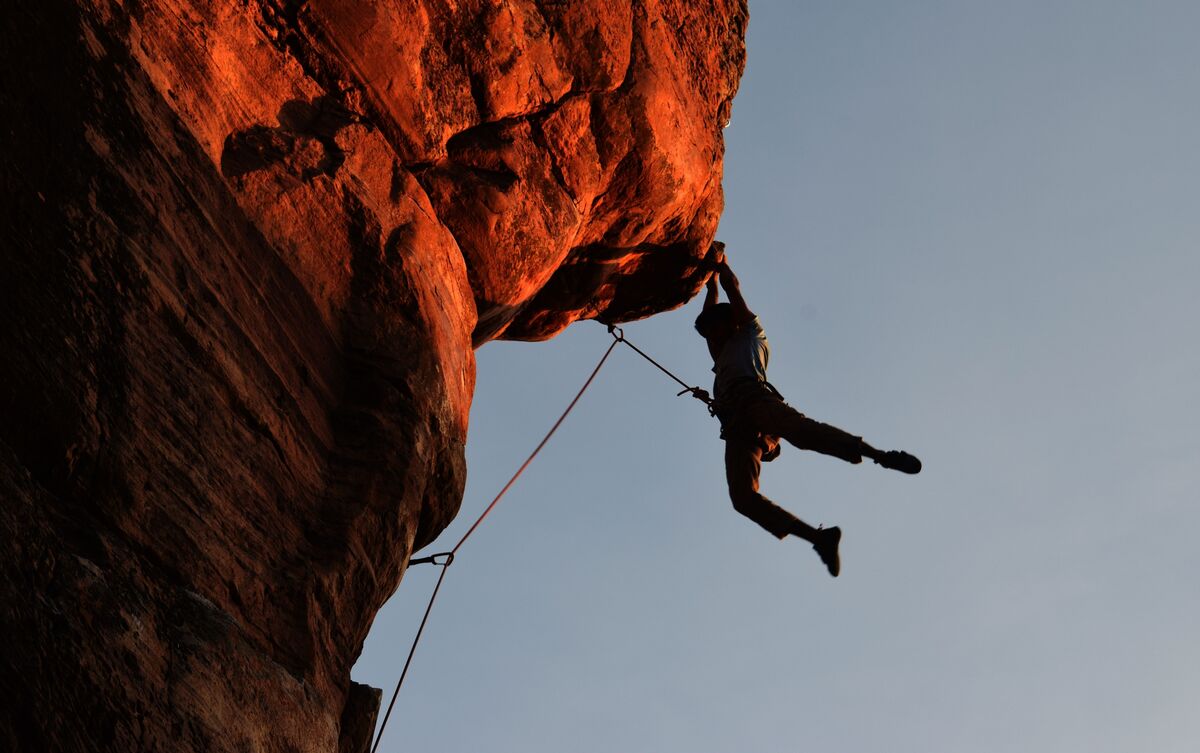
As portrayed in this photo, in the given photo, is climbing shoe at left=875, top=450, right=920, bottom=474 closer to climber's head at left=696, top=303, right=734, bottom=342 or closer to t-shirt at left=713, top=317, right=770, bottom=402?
t-shirt at left=713, top=317, right=770, bottom=402

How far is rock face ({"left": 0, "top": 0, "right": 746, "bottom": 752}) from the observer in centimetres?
423

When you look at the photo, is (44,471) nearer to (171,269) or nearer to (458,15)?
(171,269)

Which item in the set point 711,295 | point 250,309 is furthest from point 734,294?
point 250,309

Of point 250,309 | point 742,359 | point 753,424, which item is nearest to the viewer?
point 250,309

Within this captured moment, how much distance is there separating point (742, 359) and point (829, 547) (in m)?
1.56

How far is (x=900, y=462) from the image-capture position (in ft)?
26.8

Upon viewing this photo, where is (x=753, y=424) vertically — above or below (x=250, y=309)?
above

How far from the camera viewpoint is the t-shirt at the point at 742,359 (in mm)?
9489

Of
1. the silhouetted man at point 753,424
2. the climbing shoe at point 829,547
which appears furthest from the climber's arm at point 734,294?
the climbing shoe at point 829,547

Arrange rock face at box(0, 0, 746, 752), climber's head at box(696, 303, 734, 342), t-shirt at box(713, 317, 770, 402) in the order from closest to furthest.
Answer: rock face at box(0, 0, 746, 752) → t-shirt at box(713, 317, 770, 402) → climber's head at box(696, 303, 734, 342)

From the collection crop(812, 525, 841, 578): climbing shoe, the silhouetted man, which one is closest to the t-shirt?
the silhouetted man

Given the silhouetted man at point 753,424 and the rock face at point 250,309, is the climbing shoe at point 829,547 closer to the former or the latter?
the silhouetted man at point 753,424

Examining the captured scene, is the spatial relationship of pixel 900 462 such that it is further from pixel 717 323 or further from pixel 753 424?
pixel 717 323

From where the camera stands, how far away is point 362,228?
247 inches
